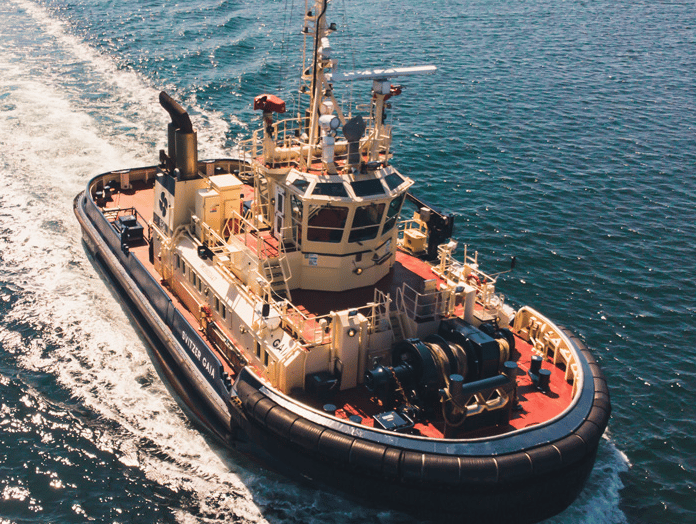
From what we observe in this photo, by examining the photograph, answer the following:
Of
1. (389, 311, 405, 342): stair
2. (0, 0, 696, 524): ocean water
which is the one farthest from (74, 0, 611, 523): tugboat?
Result: (0, 0, 696, 524): ocean water

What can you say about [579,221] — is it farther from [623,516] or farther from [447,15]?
[447,15]

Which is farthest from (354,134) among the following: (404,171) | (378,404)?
(404,171)

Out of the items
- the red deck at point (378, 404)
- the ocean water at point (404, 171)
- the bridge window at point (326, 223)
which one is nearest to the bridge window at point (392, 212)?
the bridge window at point (326, 223)

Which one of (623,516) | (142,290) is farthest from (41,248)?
(623,516)

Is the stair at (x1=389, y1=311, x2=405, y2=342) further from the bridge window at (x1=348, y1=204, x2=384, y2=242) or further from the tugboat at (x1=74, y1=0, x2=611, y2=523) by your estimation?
the bridge window at (x1=348, y1=204, x2=384, y2=242)

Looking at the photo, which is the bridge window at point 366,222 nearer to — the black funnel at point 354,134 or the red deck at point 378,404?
the black funnel at point 354,134

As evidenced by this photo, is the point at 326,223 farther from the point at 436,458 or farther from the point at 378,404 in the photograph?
the point at 436,458
